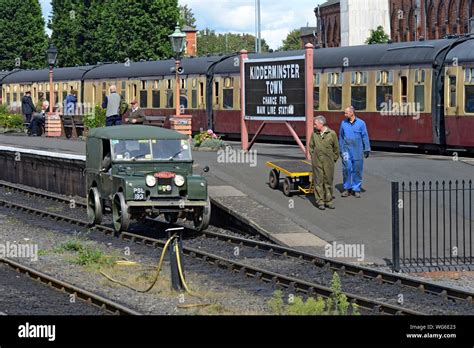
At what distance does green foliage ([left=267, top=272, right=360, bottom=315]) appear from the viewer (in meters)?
13.5

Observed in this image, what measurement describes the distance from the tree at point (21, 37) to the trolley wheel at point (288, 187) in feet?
235

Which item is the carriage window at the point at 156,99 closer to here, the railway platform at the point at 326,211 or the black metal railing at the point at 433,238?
the railway platform at the point at 326,211

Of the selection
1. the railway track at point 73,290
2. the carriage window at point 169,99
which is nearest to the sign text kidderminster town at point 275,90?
the railway track at point 73,290

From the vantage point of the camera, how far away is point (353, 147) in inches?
897

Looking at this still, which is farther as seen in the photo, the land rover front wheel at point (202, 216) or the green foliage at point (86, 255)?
the land rover front wheel at point (202, 216)

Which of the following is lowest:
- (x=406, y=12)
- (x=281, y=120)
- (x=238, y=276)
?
(x=238, y=276)

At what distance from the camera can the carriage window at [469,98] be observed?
2959 cm

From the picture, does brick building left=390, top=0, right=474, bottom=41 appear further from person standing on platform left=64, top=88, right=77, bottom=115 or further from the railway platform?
the railway platform

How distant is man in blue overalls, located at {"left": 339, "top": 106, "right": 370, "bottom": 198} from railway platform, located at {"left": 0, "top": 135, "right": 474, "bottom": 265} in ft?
1.37

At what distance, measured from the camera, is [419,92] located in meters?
31.7

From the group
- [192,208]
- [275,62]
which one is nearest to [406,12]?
[275,62]

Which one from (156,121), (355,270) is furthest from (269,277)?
(156,121)

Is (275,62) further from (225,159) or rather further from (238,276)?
(238,276)
